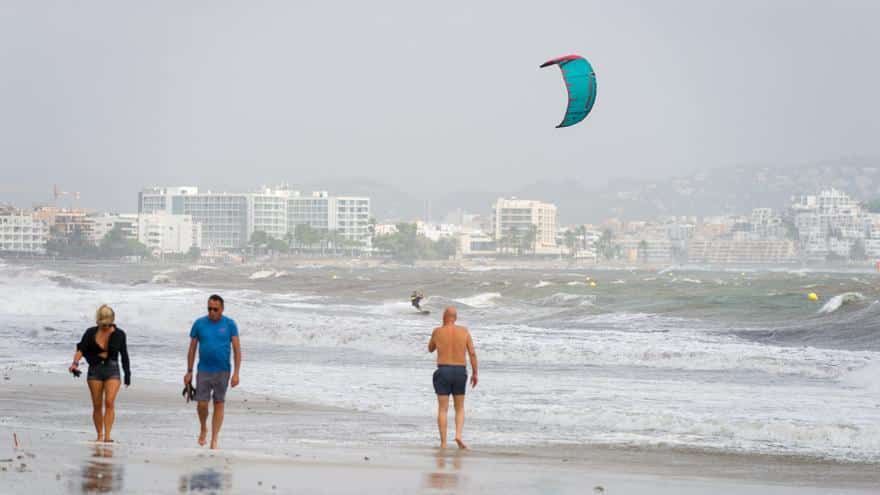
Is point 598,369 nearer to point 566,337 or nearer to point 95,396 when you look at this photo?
point 566,337

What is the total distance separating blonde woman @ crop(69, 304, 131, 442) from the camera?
35.1ft

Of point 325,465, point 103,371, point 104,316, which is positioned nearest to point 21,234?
point 103,371

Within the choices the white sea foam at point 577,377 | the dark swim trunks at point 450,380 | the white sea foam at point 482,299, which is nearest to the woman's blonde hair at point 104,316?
the dark swim trunks at point 450,380

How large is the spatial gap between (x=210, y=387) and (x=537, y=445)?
317 centimetres

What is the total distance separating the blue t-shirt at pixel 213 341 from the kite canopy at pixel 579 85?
11.9 m

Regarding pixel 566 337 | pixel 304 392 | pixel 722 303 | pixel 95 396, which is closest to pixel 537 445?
pixel 95 396

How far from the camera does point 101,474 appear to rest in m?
8.80

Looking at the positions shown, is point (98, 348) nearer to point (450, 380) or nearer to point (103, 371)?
point (103, 371)

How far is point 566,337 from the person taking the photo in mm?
29938

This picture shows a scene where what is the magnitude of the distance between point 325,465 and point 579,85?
1309cm

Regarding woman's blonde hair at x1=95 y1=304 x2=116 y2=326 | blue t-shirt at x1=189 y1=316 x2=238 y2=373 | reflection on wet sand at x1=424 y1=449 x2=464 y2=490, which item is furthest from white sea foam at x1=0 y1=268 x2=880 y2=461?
woman's blonde hair at x1=95 y1=304 x2=116 y2=326

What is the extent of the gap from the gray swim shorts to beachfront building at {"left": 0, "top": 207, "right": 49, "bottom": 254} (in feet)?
625

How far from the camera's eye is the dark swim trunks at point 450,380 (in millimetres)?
11977

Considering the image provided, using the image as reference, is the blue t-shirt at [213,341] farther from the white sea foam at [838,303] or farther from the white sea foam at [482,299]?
the white sea foam at [482,299]
